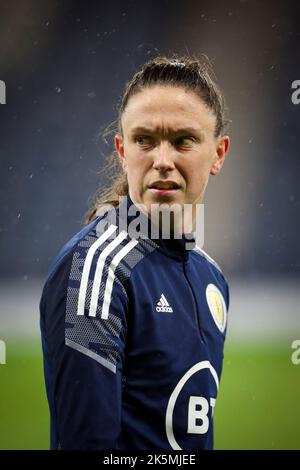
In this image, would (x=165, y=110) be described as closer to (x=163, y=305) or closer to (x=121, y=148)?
(x=121, y=148)

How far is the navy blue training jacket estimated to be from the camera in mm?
1111

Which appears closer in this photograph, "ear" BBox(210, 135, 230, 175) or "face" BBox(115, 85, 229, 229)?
"face" BBox(115, 85, 229, 229)

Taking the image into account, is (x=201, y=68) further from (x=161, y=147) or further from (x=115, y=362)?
(x=115, y=362)

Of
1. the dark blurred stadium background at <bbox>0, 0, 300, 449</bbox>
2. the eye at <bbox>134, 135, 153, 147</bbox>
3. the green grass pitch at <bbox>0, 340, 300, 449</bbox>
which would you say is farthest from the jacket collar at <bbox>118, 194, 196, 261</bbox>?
the dark blurred stadium background at <bbox>0, 0, 300, 449</bbox>

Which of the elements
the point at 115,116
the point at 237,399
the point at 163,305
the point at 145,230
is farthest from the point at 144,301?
the point at 115,116

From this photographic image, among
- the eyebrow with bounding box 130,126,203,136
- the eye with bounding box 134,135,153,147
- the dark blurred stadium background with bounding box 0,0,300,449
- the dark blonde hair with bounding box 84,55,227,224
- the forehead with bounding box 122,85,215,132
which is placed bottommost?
the eye with bounding box 134,135,153,147

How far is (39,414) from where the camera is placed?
3.76 m

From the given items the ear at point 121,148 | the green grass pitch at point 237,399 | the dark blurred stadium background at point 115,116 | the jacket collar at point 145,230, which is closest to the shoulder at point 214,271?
the jacket collar at point 145,230

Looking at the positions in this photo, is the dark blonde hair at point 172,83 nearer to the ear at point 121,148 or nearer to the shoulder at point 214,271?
the ear at point 121,148

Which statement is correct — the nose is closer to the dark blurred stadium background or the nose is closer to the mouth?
the mouth

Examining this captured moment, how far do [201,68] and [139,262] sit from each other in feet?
1.58

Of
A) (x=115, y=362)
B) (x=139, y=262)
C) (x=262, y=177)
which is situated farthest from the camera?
(x=262, y=177)

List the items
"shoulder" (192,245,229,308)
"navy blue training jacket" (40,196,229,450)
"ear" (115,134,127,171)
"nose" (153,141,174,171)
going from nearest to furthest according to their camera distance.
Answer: "navy blue training jacket" (40,196,229,450) → "nose" (153,141,174,171) → "ear" (115,134,127,171) → "shoulder" (192,245,229,308)

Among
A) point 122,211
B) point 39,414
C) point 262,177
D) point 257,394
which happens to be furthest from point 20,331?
point 122,211
